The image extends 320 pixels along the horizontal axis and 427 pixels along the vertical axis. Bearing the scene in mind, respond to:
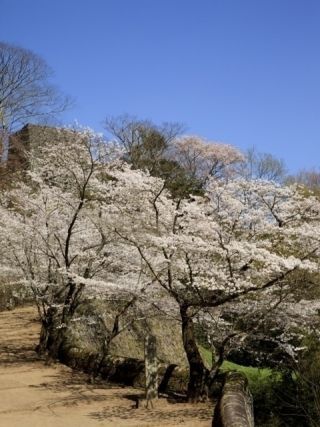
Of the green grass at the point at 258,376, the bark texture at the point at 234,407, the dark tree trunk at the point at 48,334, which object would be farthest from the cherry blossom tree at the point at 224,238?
the dark tree trunk at the point at 48,334

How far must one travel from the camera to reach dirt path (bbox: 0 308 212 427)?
7020 mm

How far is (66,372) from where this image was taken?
10.4 meters

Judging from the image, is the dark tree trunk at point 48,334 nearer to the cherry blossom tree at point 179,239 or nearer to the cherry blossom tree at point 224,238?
the cherry blossom tree at point 179,239

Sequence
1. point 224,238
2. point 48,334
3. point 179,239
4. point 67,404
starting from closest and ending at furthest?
point 179,239
point 224,238
point 67,404
point 48,334

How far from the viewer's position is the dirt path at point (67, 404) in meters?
7.02

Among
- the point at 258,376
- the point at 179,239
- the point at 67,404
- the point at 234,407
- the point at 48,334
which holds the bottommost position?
the point at 67,404

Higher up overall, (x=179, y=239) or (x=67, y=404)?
Result: (x=179, y=239)

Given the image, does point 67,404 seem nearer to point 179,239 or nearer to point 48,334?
point 179,239

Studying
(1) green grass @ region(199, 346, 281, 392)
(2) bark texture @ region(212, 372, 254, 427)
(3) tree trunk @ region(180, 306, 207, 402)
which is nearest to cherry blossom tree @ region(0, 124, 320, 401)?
(3) tree trunk @ region(180, 306, 207, 402)

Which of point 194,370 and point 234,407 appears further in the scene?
point 194,370

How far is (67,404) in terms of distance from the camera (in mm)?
8031

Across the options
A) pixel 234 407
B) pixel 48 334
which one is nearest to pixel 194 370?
pixel 234 407

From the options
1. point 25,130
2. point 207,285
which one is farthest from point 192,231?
point 25,130

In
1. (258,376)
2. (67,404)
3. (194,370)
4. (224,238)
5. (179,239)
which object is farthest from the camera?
(258,376)
